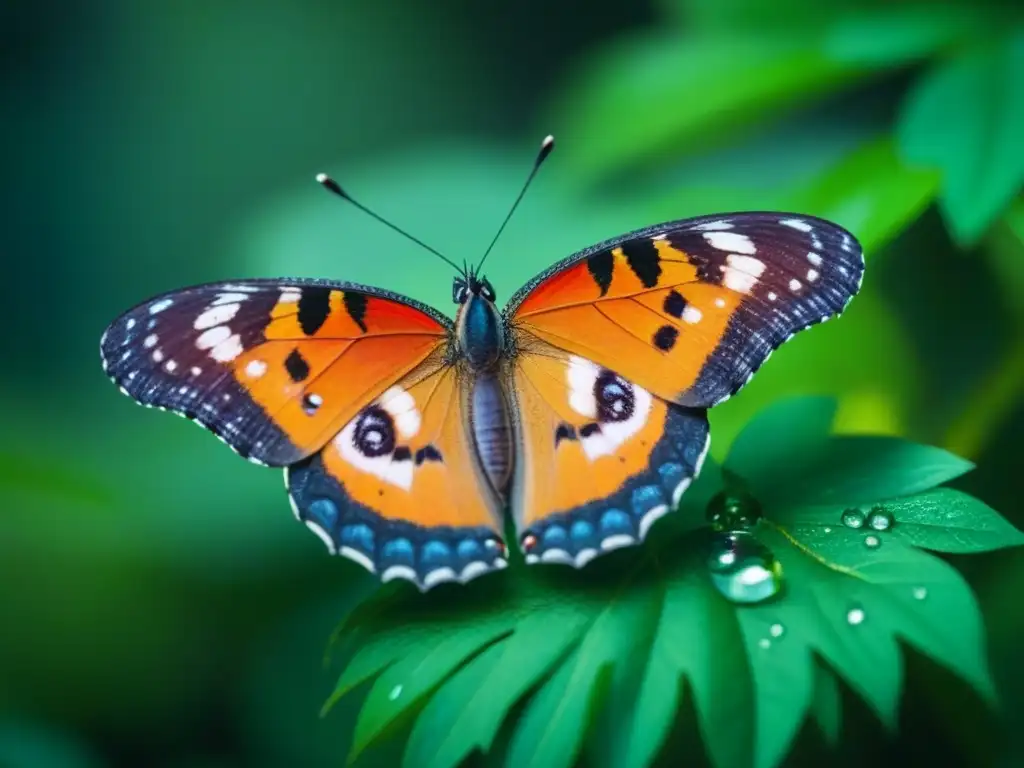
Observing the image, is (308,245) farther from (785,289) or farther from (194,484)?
(785,289)

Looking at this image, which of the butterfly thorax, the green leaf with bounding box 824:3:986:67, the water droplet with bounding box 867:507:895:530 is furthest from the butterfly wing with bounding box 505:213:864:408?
the green leaf with bounding box 824:3:986:67

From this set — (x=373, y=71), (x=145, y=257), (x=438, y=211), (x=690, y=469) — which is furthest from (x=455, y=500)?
(x=373, y=71)

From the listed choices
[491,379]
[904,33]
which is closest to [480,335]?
[491,379]

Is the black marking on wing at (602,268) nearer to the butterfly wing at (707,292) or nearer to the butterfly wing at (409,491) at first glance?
the butterfly wing at (707,292)

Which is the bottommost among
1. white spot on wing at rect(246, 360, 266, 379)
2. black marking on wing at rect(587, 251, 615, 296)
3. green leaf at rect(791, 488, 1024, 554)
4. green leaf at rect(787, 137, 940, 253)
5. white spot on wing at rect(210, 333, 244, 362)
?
green leaf at rect(791, 488, 1024, 554)

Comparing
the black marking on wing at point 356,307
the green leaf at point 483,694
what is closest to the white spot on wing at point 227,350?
the black marking on wing at point 356,307

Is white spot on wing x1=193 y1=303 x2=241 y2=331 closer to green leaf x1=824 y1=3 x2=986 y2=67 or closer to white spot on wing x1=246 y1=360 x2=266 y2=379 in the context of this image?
white spot on wing x1=246 y1=360 x2=266 y2=379
